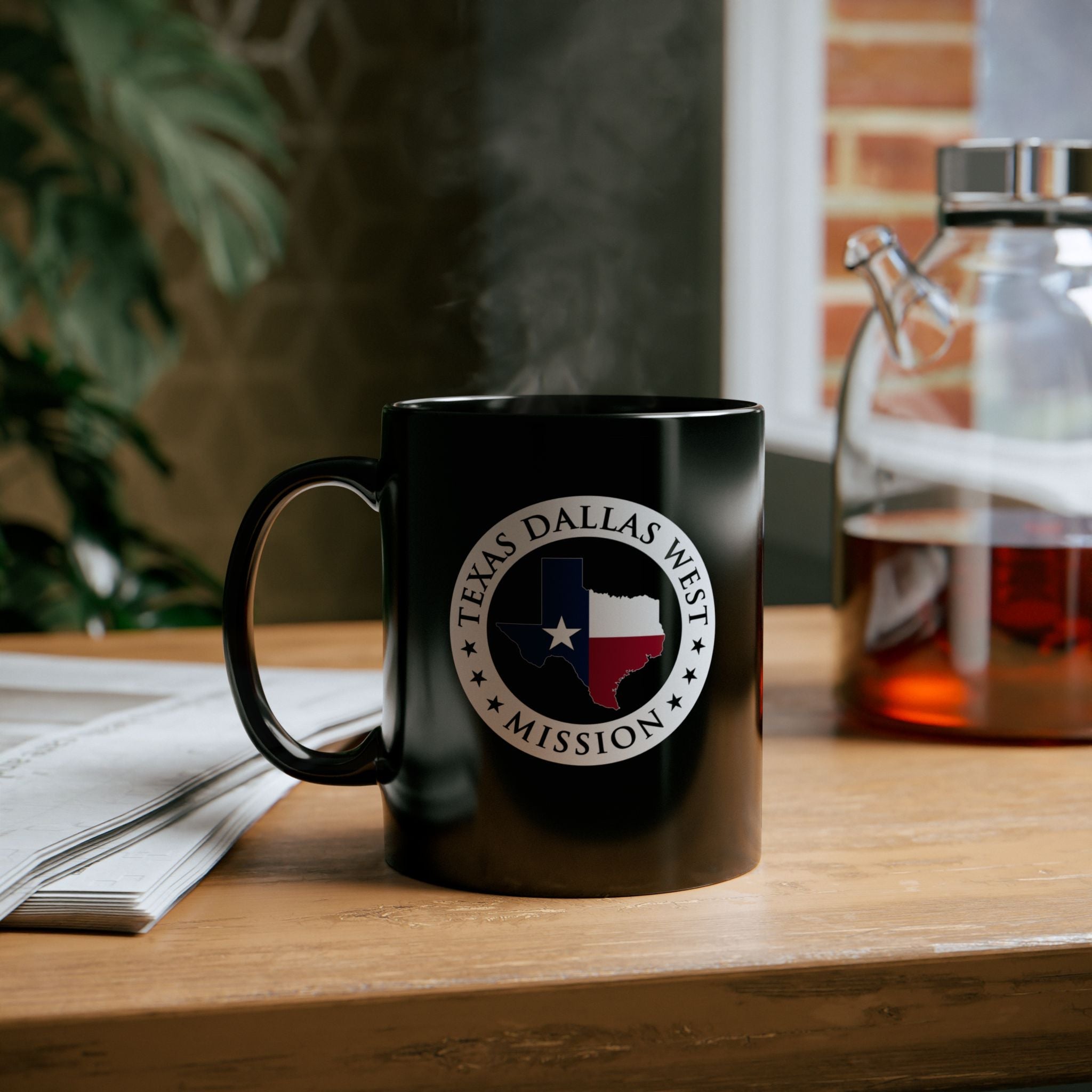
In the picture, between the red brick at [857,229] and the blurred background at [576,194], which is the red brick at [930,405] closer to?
the blurred background at [576,194]

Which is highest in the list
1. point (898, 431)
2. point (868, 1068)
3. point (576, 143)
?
point (576, 143)

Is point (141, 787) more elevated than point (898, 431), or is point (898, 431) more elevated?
point (898, 431)

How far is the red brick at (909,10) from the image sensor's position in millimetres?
1562

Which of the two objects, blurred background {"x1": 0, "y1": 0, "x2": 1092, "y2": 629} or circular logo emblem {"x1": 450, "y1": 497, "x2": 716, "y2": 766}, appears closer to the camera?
circular logo emblem {"x1": 450, "y1": 497, "x2": 716, "y2": 766}

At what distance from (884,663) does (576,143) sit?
155cm

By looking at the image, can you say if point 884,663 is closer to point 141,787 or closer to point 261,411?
point 141,787

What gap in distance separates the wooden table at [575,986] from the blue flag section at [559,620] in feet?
0.28

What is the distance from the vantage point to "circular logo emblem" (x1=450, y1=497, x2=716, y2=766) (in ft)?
1.36

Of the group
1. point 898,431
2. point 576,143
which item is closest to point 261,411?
point 576,143

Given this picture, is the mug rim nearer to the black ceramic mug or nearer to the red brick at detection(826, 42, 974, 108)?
the black ceramic mug

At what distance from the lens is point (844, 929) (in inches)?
16.0

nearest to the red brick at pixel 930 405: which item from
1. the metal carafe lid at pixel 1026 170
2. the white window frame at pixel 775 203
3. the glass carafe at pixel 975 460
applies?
the glass carafe at pixel 975 460

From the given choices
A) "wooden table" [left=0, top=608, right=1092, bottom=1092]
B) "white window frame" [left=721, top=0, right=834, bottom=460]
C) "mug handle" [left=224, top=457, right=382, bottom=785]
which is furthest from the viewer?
"white window frame" [left=721, top=0, right=834, bottom=460]

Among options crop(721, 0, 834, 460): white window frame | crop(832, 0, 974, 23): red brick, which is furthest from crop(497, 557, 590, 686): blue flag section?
crop(832, 0, 974, 23): red brick
